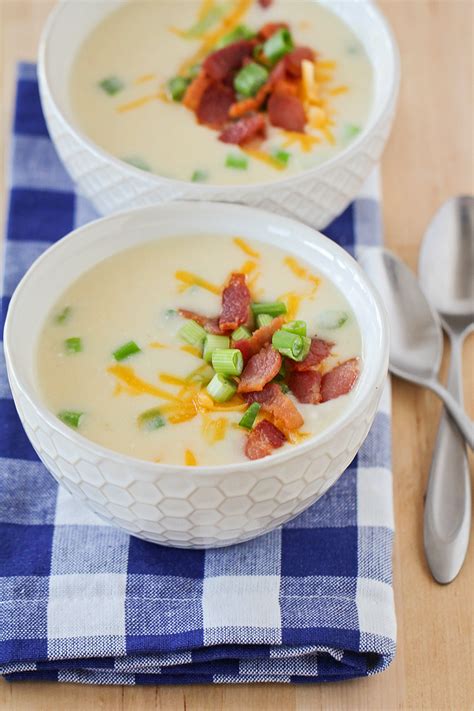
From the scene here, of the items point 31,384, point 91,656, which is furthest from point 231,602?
point 31,384

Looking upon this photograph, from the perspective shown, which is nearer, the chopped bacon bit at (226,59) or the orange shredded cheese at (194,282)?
the orange shredded cheese at (194,282)

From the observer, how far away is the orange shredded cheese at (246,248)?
217cm

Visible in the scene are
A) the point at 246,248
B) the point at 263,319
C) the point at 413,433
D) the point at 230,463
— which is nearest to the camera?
the point at 230,463

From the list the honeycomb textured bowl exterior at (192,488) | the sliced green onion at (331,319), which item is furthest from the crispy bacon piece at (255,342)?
the honeycomb textured bowl exterior at (192,488)

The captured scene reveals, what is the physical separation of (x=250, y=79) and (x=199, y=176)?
0.32 m

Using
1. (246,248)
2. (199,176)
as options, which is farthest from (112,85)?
(246,248)

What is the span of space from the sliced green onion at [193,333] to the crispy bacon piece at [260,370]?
0.10 m

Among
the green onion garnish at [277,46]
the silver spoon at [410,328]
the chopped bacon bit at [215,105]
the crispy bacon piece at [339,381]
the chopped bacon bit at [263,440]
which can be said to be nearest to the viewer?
the chopped bacon bit at [263,440]

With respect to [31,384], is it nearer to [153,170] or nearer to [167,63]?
[153,170]

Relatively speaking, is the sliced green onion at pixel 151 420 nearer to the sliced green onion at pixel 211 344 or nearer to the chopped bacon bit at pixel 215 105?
the sliced green onion at pixel 211 344

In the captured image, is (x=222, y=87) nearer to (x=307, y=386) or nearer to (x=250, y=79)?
(x=250, y=79)

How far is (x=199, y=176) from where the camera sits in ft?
7.89

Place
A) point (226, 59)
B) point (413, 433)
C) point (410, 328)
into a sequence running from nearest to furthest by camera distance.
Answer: point (413, 433) < point (410, 328) < point (226, 59)

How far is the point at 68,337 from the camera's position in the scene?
2.01 meters
